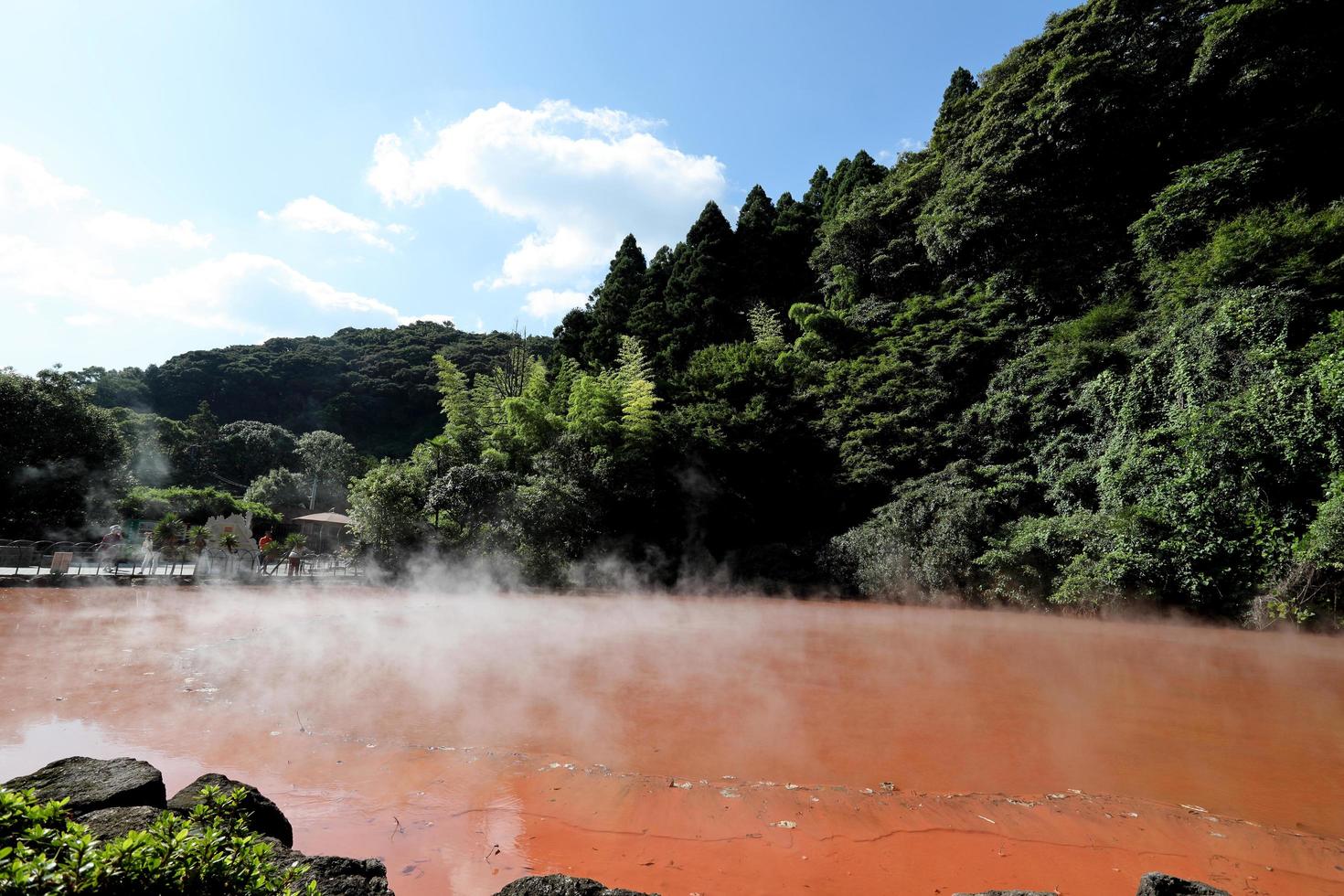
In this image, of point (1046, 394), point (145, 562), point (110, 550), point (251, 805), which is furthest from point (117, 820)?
point (1046, 394)

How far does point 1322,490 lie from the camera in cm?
1025

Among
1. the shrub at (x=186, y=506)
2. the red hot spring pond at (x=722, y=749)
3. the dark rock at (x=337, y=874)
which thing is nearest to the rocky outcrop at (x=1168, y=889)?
the red hot spring pond at (x=722, y=749)

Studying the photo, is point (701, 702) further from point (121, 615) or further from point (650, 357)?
point (650, 357)

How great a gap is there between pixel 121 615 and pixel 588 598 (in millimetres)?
7443

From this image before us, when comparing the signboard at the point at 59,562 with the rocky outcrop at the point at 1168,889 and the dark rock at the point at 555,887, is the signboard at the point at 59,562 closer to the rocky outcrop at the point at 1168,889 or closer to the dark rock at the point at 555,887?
the dark rock at the point at 555,887

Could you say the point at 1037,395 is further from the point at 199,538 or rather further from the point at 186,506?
the point at 186,506

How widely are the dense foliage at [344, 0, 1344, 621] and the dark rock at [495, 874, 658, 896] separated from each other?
12.6 meters

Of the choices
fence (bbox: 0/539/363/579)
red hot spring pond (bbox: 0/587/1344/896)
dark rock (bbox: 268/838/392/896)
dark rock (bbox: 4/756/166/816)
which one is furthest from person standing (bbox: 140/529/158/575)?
dark rock (bbox: 268/838/392/896)

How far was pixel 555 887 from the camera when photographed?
6.50 feet

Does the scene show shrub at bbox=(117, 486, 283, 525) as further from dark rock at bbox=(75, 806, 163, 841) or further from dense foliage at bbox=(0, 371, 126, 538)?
dark rock at bbox=(75, 806, 163, 841)

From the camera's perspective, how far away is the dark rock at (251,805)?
2256mm

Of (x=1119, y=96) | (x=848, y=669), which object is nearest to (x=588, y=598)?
(x=848, y=669)

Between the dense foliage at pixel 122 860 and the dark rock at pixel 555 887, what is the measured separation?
23.8 inches

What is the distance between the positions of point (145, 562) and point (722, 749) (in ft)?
52.9
